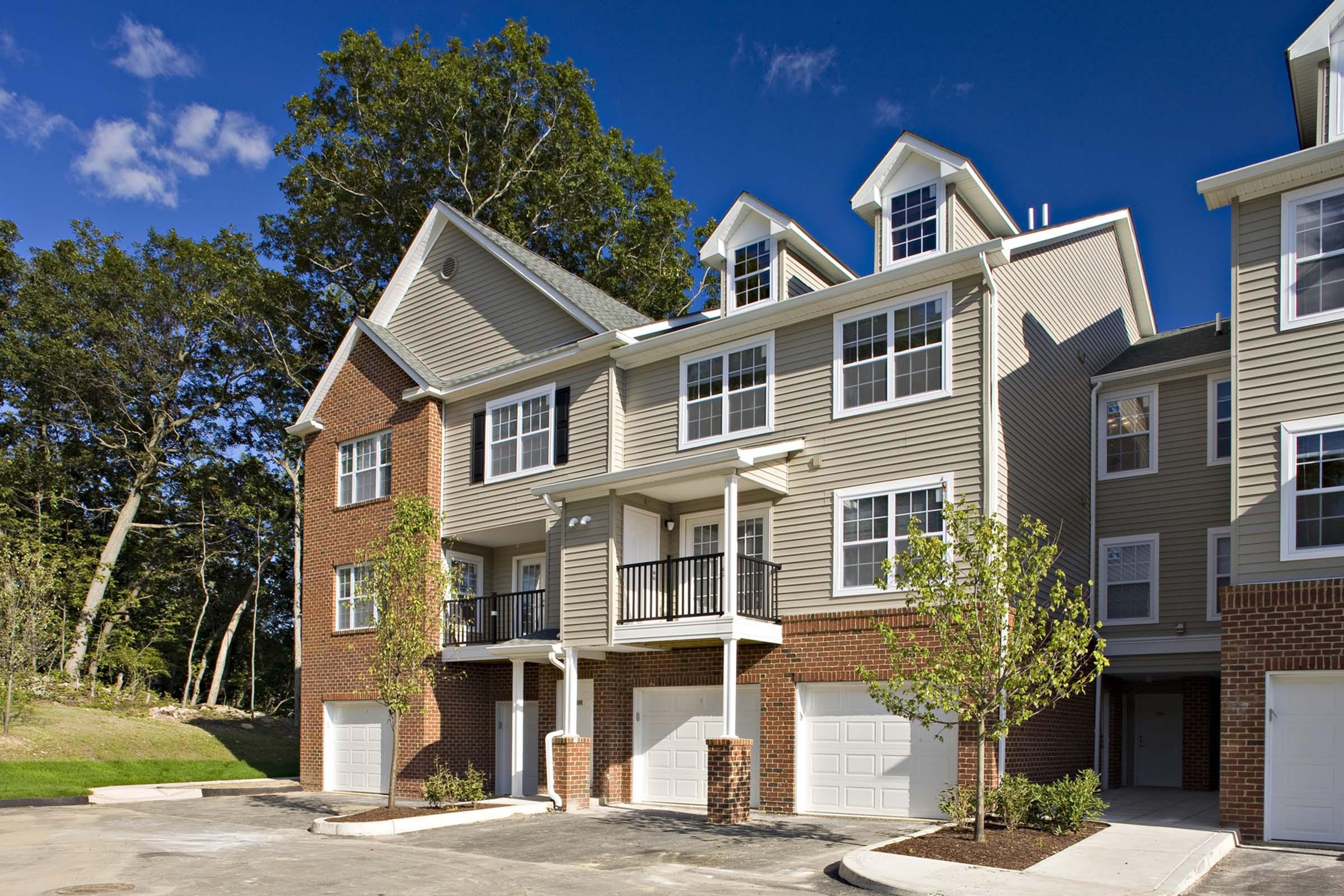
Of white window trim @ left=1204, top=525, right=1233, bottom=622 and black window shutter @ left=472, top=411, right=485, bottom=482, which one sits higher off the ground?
black window shutter @ left=472, top=411, right=485, bottom=482

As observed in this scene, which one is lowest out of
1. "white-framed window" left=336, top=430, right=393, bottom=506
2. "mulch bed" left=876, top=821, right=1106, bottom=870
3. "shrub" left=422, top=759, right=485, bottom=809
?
"shrub" left=422, top=759, right=485, bottom=809

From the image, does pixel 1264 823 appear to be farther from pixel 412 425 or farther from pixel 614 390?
pixel 412 425

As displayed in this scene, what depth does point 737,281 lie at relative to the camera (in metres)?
19.3

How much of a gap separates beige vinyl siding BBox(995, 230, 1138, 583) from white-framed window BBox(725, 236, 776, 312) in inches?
164

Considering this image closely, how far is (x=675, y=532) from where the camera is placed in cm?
1927

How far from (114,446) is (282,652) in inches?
476

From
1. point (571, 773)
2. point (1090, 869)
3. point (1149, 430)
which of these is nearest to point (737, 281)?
point (1149, 430)

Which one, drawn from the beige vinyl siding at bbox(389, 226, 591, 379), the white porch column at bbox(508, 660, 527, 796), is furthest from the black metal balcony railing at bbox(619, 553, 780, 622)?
the beige vinyl siding at bbox(389, 226, 591, 379)

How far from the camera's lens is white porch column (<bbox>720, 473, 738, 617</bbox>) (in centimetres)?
1609

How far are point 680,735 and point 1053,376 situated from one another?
8.77 metres

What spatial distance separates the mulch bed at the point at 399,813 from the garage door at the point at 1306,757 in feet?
37.0

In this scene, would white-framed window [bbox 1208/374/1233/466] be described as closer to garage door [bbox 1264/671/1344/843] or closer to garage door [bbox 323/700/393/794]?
garage door [bbox 1264/671/1344/843]

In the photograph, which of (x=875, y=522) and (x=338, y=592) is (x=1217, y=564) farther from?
(x=338, y=592)

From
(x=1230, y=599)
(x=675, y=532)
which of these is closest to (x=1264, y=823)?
(x=1230, y=599)
